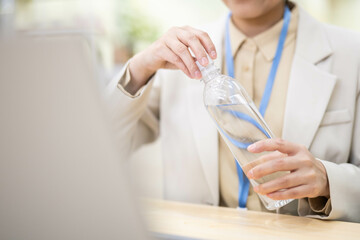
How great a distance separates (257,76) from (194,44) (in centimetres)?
33

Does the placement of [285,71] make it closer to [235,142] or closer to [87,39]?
[235,142]

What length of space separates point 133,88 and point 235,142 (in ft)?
1.22

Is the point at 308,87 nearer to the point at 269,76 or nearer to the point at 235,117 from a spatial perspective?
the point at 269,76

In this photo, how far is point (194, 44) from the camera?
85 centimetres

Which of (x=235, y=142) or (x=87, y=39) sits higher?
(x=87, y=39)

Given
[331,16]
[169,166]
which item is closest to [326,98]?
[169,166]

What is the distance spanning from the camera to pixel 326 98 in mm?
1024

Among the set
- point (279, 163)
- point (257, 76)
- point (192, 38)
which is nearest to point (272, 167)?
point (279, 163)

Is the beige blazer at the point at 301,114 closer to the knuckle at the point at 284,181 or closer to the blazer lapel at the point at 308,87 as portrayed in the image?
the blazer lapel at the point at 308,87

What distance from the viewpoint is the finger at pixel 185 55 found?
2.81 ft

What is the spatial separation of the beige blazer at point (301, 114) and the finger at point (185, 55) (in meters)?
0.20

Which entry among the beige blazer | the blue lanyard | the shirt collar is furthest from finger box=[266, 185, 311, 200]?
the shirt collar

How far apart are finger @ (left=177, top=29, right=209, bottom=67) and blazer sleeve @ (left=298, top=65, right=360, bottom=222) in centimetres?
35

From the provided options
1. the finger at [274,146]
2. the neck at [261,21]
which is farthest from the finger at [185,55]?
the neck at [261,21]
